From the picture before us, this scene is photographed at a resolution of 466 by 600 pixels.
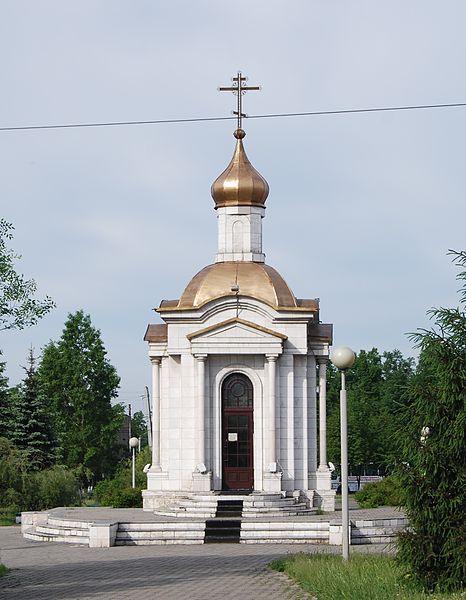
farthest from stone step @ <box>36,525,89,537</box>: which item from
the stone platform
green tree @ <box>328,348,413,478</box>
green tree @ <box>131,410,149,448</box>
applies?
green tree @ <box>131,410,149,448</box>

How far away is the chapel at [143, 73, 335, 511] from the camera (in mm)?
33281

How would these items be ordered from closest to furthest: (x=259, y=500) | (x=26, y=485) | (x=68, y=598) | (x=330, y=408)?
(x=68, y=598), (x=259, y=500), (x=26, y=485), (x=330, y=408)

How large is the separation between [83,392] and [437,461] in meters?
49.4

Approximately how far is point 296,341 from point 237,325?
5.94 feet

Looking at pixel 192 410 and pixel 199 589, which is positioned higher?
pixel 192 410

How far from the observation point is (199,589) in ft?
60.1

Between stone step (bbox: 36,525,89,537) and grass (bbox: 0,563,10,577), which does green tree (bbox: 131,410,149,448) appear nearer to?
stone step (bbox: 36,525,89,537)

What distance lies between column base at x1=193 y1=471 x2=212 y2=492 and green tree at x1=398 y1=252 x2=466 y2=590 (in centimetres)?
1728

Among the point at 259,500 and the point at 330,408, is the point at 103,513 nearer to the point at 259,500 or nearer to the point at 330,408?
the point at 259,500

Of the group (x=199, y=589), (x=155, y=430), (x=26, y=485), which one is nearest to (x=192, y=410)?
(x=155, y=430)

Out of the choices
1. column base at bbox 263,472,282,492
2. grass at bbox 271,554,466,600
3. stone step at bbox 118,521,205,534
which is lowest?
stone step at bbox 118,521,205,534

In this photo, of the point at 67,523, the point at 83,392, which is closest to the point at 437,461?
the point at 67,523

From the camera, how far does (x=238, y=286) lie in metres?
34.1

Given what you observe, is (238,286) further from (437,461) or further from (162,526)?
(437,461)
